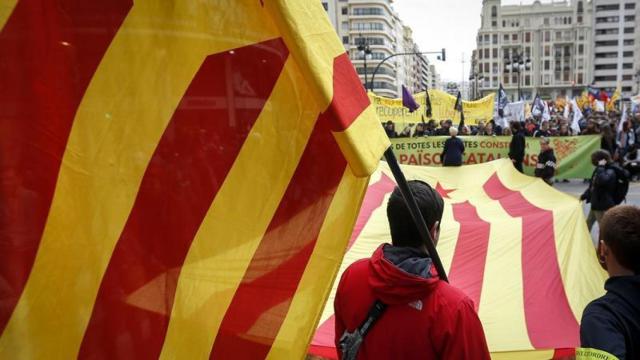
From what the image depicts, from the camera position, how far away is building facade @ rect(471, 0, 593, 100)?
127 metres

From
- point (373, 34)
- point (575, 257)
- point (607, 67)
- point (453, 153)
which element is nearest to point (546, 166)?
point (453, 153)

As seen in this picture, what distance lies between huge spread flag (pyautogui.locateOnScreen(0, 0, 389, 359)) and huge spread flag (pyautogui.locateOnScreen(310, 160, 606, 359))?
222cm

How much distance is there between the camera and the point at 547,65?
131250 millimetres

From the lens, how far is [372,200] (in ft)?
19.5

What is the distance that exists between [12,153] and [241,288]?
26.1 inches

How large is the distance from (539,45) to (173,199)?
481 ft

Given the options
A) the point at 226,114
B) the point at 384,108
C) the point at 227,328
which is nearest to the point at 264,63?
the point at 226,114

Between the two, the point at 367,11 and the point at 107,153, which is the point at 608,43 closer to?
the point at 367,11

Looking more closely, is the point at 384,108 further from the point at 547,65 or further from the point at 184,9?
the point at 547,65

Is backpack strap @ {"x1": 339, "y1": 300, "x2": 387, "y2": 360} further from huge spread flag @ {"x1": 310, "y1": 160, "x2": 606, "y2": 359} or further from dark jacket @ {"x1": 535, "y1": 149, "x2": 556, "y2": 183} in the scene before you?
dark jacket @ {"x1": 535, "y1": 149, "x2": 556, "y2": 183}

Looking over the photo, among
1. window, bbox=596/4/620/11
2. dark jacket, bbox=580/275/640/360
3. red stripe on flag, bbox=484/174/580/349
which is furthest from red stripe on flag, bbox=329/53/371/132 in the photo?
window, bbox=596/4/620/11

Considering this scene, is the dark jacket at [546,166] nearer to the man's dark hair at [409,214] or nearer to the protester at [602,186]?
the protester at [602,186]

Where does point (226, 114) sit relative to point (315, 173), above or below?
above

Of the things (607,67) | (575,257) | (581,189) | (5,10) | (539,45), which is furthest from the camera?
(539,45)
